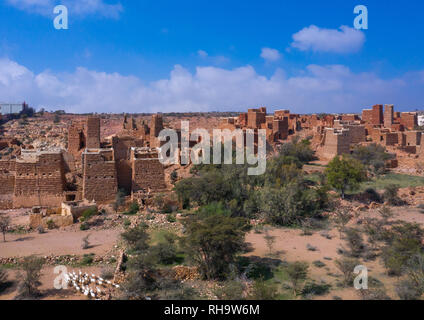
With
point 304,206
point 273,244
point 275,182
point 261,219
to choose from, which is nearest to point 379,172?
point 275,182

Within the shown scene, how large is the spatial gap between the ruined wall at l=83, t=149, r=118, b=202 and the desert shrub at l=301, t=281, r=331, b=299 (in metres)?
9.65

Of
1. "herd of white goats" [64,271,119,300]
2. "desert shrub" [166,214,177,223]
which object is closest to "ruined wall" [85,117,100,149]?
"desert shrub" [166,214,177,223]

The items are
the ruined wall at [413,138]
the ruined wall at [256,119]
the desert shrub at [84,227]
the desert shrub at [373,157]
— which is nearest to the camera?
the desert shrub at [84,227]

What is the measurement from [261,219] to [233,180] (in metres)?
2.98

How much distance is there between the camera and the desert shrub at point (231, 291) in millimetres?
8211

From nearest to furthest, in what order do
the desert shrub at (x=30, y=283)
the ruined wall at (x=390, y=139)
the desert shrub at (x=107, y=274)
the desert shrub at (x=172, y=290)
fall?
the desert shrub at (x=172, y=290) < the desert shrub at (x=30, y=283) < the desert shrub at (x=107, y=274) < the ruined wall at (x=390, y=139)

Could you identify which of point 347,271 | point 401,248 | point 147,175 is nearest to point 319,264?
point 347,271

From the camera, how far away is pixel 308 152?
27.1m

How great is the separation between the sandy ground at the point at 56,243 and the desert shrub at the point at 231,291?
4.48 metres

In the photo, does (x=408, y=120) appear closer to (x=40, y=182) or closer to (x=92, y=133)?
(x=92, y=133)

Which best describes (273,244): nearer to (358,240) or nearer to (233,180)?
(358,240)

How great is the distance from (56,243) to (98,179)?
163 inches

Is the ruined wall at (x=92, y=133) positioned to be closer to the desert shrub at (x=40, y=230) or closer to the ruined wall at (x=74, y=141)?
the ruined wall at (x=74, y=141)

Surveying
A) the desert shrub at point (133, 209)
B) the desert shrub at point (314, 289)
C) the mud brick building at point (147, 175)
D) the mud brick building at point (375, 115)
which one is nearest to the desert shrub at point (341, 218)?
the desert shrub at point (314, 289)
